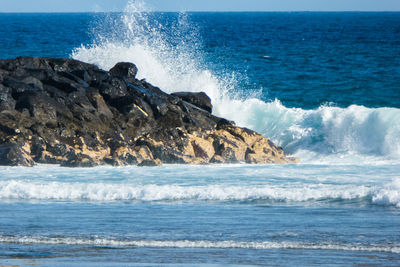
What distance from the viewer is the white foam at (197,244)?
7422 millimetres

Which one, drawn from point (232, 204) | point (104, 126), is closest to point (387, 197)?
point (232, 204)

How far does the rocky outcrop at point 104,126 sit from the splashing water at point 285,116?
232 centimetres

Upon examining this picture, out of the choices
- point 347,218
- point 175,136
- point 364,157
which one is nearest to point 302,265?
point 347,218

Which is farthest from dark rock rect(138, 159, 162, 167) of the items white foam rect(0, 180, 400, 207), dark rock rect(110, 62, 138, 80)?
dark rock rect(110, 62, 138, 80)

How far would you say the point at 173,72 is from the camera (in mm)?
22297

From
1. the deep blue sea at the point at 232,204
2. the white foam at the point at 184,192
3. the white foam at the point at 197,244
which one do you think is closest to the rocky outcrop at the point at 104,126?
the deep blue sea at the point at 232,204

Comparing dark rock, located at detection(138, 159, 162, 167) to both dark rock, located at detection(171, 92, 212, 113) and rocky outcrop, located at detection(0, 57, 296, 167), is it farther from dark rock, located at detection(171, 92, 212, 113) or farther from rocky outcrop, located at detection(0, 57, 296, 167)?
dark rock, located at detection(171, 92, 212, 113)

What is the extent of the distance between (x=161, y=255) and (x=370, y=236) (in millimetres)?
2532

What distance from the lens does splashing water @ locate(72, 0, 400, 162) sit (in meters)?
16.4

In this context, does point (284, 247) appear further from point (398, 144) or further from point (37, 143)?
point (398, 144)

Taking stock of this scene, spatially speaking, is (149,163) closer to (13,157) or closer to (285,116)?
(13,157)

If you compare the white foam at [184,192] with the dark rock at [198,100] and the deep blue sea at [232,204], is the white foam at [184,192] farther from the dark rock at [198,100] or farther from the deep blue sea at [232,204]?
the dark rock at [198,100]

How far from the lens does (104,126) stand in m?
14.0

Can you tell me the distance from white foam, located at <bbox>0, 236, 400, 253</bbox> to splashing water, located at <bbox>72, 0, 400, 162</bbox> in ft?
26.2
